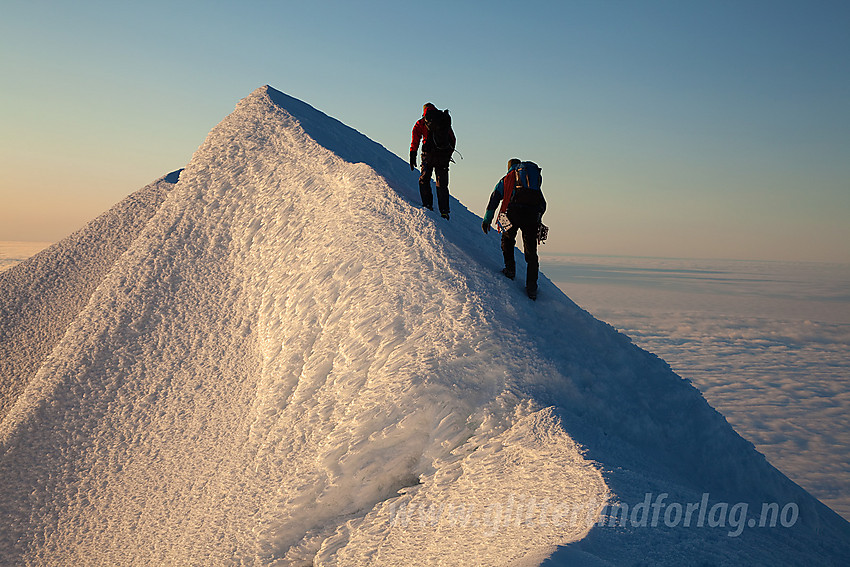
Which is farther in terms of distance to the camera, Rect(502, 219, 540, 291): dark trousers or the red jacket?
the red jacket

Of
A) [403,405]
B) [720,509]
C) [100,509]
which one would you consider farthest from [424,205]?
[100,509]

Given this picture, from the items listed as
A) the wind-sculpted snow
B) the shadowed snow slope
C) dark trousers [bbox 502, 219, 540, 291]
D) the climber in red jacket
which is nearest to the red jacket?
the climber in red jacket

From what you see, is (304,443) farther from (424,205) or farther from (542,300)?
(424,205)

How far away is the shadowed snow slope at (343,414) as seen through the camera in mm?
4574

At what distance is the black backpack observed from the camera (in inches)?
336

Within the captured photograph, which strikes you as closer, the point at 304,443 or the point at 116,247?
the point at 304,443

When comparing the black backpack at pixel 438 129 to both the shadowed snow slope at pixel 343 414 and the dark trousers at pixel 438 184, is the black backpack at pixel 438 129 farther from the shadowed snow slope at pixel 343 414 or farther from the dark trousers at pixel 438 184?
the shadowed snow slope at pixel 343 414

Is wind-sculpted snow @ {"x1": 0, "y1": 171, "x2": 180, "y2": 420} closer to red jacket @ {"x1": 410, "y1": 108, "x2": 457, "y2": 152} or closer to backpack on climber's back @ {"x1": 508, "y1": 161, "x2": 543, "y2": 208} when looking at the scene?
red jacket @ {"x1": 410, "y1": 108, "x2": 457, "y2": 152}

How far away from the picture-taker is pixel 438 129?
8562 millimetres

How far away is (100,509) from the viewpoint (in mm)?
7121

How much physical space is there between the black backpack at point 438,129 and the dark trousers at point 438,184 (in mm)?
336

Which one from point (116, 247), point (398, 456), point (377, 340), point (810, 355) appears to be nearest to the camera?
point (398, 456)

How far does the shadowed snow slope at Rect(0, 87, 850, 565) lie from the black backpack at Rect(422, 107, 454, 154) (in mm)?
1210

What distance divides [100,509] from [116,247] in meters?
8.59
